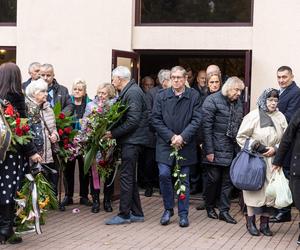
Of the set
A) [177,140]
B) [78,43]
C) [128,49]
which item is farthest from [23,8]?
[177,140]

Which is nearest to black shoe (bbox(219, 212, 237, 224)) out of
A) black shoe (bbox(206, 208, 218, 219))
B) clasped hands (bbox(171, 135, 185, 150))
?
black shoe (bbox(206, 208, 218, 219))

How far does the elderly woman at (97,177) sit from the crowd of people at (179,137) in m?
0.01

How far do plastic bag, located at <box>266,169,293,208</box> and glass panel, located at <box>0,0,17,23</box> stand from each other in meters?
5.80

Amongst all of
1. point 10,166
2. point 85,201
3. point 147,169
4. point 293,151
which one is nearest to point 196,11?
point 147,169

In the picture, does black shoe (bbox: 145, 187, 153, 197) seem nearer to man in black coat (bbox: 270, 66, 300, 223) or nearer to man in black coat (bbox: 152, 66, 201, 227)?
man in black coat (bbox: 152, 66, 201, 227)

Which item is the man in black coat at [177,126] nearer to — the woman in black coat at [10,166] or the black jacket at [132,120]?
the black jacket at [132,120]

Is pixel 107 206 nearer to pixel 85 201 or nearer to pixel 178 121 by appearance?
pixel 85 201

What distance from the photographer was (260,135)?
313 inches

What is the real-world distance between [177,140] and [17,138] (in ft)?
6.83

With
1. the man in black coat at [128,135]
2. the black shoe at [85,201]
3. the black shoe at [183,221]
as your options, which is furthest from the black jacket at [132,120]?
the black shoe at [85,201]

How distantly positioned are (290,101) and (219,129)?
1.13 m

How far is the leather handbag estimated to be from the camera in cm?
778

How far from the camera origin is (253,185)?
7.77 m

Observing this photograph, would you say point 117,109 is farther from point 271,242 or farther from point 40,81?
point 271,242
